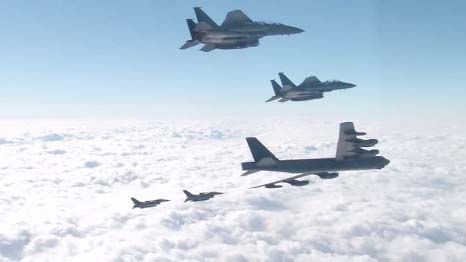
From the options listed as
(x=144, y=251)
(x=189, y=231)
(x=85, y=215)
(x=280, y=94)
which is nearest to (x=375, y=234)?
(x=189, y=231)

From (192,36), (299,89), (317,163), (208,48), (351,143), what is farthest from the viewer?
(299,89)

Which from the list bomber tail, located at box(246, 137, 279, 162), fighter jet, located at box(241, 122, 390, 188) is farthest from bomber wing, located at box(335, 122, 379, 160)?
bomber tail, located at box(246, 137, 279, 162)

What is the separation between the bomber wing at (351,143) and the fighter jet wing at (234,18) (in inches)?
629

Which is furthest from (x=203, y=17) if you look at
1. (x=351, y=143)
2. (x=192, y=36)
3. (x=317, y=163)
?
(x=317, y=163)

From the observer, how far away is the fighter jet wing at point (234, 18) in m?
33.6

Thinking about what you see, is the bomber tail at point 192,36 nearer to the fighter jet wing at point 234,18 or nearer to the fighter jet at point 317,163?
the fighter jet wing at point 234,18

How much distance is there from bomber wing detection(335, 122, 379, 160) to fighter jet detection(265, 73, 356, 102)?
692cm

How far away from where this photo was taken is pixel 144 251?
511ft

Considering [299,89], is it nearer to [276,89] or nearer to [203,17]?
[276,89]

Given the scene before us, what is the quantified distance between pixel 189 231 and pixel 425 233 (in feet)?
405

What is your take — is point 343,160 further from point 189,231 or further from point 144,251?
point 189,231

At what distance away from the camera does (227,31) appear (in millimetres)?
33625

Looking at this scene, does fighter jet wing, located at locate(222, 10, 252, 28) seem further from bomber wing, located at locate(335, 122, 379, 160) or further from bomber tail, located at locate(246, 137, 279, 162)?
bomber wing, located at locate(335, 122, 379, 160)

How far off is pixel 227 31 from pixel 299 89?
52.4 feet
